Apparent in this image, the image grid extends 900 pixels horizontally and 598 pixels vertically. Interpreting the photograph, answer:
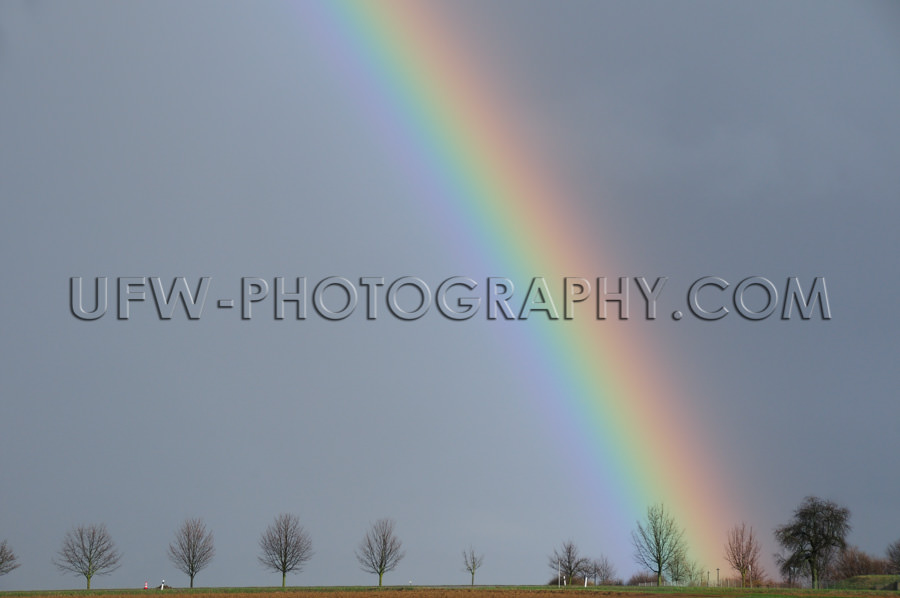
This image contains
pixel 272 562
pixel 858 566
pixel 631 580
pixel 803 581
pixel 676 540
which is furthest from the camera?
pixel 631 580

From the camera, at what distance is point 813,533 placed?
398ft

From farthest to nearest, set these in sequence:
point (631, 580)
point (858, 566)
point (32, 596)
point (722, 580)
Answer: point (631, 580) → point (858, 566) → point (722, 580) → point (32, 596)

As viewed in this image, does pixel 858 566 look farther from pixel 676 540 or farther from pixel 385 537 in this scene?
pixel 385 537

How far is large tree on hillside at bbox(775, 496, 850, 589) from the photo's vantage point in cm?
12081

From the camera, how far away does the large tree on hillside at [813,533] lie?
396 feet

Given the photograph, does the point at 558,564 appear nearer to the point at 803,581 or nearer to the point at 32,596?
the point at 803,581

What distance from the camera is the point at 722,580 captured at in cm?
12450

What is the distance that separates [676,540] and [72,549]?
68.8 metres

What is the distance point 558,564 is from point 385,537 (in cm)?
3312

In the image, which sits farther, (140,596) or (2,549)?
(2,549)

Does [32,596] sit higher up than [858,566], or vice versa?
[32,596]

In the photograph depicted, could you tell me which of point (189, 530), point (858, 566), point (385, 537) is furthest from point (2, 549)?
point (858, 566)

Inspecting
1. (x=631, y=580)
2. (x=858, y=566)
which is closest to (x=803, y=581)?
(x=858, y=566)

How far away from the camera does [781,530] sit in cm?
12500
